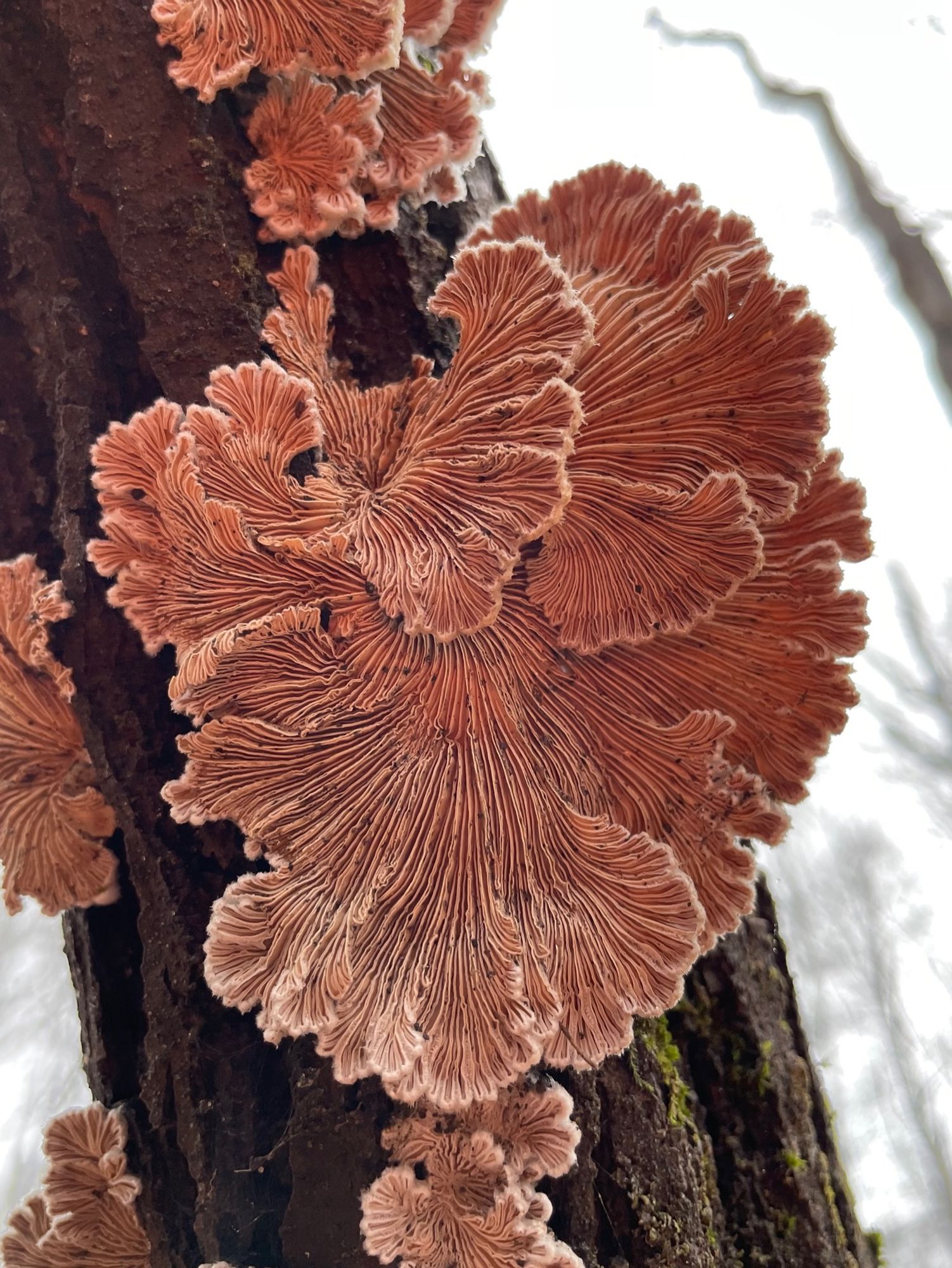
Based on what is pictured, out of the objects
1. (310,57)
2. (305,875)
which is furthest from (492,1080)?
(310,57)

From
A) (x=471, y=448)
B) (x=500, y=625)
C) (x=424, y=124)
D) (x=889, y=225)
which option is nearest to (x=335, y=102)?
(x=424, y=124)

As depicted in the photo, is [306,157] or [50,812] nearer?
[306,157]

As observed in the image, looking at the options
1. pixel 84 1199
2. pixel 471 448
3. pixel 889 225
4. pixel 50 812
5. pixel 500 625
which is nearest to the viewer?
pixel 471 448

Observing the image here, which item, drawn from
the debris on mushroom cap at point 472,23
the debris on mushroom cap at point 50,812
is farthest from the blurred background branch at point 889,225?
the debris on mushroom cap at point 50,812

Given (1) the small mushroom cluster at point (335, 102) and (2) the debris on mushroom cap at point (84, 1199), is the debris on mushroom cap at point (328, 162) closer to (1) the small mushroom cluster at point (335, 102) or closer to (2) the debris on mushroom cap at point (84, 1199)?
(1) the small mushroom cluster at point (335, 102)

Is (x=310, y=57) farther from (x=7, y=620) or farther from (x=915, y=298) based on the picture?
(x=915, y=298)

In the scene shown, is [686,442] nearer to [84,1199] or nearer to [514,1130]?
[514,1130]
